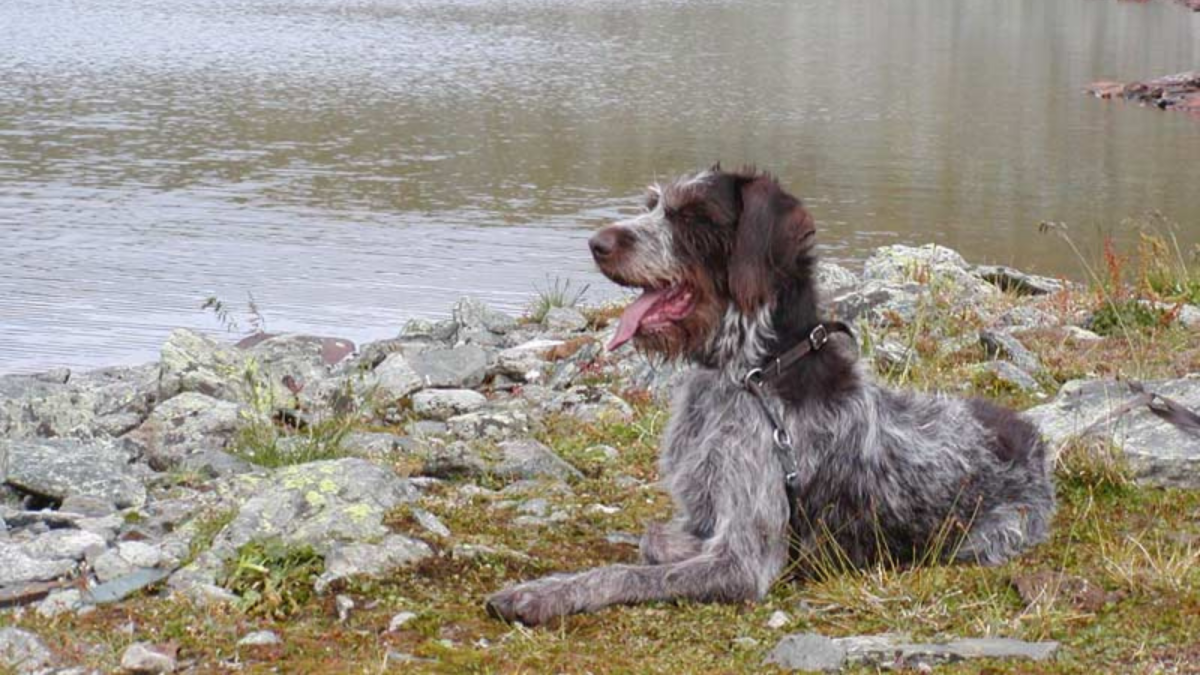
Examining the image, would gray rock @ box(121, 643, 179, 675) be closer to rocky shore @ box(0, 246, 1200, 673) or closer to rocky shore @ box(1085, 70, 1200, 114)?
rocky shore @ box(0, 246, 1200, 673)

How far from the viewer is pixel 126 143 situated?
100 feet

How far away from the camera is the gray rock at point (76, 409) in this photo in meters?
10.3

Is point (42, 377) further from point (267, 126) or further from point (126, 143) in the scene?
point (267, 126)

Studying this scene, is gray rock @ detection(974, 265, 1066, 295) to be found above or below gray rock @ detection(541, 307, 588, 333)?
below

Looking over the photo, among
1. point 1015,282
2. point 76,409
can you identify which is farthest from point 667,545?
point 1015,282

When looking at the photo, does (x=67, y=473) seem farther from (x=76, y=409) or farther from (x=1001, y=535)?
(x=1001, y=535)

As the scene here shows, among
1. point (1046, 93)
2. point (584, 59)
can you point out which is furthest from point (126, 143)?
point (1046, 93)

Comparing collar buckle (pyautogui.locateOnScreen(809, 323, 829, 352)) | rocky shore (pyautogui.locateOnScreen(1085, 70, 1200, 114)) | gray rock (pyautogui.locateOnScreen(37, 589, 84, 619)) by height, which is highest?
collar buckle (pyautogui.locateOnScreen(809, 323, 829, 352))

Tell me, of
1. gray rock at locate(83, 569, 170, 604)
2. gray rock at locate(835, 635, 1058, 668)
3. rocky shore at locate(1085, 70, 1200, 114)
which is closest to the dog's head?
gray rock at locate(835, 635, 1058, 668)

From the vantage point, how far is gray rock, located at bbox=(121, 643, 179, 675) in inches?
219

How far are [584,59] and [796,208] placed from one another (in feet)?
146

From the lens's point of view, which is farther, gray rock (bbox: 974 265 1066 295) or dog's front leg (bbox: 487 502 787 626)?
gray rock (bbox: 974 265 1066 295)

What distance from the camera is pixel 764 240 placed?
6379 millimetres

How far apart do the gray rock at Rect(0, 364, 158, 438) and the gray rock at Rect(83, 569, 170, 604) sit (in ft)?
11.8
